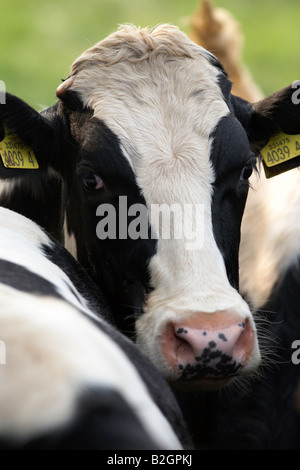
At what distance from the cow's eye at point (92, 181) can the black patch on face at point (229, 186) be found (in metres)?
0.45

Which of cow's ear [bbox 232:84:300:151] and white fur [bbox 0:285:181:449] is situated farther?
cow's ear [bbox 232:84:300:151]

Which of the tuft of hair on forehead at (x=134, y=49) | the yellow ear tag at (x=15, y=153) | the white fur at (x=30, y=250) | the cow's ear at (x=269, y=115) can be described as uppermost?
the tuft of hair on forehead at (x=134, y=49)

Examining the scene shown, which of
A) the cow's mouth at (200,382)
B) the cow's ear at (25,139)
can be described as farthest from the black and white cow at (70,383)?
the cow's ear at (25,139)

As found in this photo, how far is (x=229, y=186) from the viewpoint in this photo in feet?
11.1

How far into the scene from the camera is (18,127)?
3543mm

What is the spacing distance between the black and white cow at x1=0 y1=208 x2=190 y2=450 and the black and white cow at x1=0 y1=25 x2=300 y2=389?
496 mm

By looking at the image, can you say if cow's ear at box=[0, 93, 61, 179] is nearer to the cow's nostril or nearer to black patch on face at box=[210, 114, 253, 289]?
black patch on face at box=[210, 114, 253, 289]

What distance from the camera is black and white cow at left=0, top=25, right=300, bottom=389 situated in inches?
112

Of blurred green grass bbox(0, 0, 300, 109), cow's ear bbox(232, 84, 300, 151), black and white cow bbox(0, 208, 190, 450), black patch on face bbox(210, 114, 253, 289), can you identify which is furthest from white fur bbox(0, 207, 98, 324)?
blurred green grass bbox(0, 0, 300, 109)

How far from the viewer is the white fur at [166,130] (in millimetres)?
2936

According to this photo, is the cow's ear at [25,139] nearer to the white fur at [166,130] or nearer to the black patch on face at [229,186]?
the white fur at [166,130]

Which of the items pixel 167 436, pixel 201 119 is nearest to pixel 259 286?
pixel 201 119

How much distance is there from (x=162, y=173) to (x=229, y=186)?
323 millimetres
